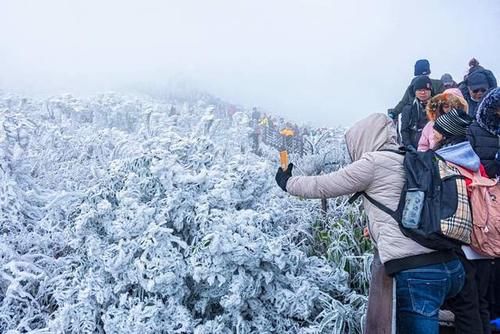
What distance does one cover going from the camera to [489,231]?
228cm

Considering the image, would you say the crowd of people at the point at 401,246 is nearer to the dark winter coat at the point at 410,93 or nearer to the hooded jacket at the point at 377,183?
the hooded jacket at the point at 377,183

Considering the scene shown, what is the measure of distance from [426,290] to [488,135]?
1150 millimetres

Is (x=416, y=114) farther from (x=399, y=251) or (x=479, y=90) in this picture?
(x=399, y=251)

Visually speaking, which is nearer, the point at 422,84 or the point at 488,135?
the point at 488,135

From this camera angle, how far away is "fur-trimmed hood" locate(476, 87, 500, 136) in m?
2.66

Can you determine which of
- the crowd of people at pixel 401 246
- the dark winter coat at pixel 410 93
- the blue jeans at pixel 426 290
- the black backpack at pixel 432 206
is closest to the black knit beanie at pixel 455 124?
the crowd of people at pixel 401 246

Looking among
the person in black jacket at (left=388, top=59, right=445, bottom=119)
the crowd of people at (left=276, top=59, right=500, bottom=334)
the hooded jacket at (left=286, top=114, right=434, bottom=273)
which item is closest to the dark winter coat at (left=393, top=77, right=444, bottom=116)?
the person in black jacket at (left=388, top=59, right=445, bottom=119)

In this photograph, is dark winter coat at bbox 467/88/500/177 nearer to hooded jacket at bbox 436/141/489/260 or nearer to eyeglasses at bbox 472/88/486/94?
hooded jacket at bbox 436/141/489/260

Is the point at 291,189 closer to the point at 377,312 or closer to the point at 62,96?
the point at 377,312

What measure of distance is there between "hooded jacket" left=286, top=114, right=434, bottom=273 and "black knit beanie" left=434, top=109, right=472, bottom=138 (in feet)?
1.09

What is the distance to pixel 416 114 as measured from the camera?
4.37m

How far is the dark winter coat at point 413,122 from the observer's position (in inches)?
171

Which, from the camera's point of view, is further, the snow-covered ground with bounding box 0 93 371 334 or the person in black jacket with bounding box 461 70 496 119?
the person in black jacket with bounding box 461 70 496 119

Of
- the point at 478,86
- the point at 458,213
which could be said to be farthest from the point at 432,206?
the point at 478,86
